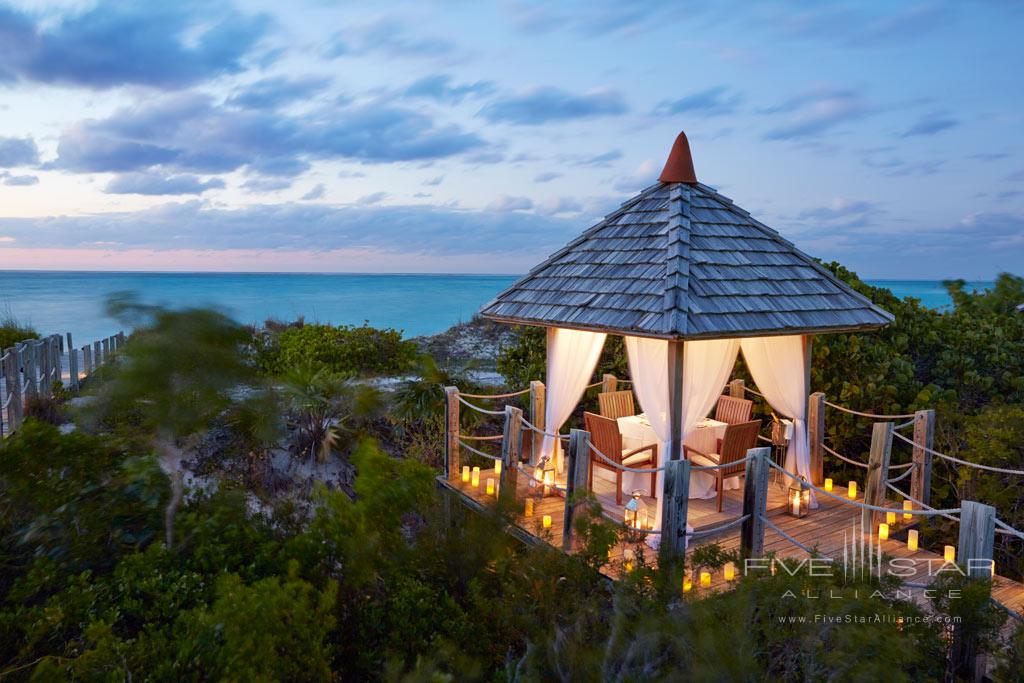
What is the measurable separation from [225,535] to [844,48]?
10.7m

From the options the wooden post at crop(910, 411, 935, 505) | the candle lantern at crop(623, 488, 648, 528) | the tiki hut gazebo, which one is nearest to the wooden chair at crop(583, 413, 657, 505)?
the tiki hut gazebo

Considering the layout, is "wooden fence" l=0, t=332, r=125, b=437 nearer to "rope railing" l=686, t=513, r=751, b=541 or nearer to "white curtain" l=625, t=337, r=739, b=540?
"white curtain" l=625, t=337, r=739, b=540

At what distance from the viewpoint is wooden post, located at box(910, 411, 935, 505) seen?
21.0 ft

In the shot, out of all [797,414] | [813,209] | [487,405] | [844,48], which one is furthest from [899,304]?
Answer: [813,209]

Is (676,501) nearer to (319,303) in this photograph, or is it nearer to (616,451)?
(616,451)

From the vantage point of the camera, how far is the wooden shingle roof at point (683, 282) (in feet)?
18.7

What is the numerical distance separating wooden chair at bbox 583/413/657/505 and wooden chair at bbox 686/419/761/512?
431 millimetres

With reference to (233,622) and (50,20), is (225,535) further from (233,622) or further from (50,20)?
(50,20)

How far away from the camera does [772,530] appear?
5820 mm

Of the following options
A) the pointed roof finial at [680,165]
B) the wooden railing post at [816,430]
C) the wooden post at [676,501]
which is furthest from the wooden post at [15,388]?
the wooden railing post at [816,430]

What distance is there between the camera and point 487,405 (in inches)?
461

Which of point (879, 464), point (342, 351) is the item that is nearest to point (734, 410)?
point (879, 464)

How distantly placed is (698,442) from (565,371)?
5.44 feet

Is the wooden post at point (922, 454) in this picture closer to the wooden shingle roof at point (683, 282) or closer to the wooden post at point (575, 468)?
the wooden shingle roof at point (683, 282)
